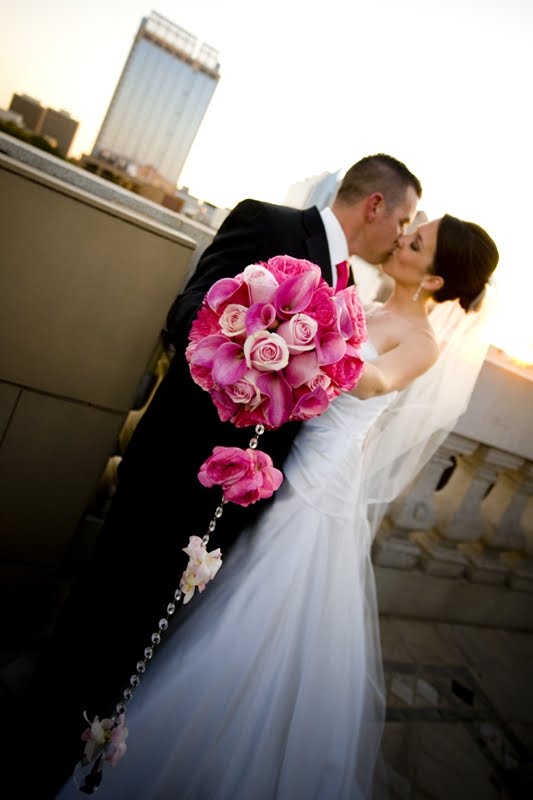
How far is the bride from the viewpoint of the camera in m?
1.51

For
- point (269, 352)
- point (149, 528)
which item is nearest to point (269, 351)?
point (269, 352)

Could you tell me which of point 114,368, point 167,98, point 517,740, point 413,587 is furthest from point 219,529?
point 167,98

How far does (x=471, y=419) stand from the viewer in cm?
281

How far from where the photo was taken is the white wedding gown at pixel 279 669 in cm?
150

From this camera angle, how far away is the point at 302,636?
5.64ft

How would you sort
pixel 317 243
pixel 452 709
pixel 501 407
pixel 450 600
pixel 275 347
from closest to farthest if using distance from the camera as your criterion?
pixel 275 347 < pixel 317 243 < pixel 452 709 < pixel 501 407 < pixel 450 600

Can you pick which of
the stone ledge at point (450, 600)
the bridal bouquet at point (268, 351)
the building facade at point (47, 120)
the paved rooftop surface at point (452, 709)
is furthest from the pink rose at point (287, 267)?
the building facade at point (47, 120)

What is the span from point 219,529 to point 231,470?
86cm

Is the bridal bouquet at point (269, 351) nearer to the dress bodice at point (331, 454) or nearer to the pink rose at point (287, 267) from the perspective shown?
the pink rose at point (287, 267)

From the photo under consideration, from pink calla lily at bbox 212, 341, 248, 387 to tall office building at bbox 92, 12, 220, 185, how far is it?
497ft

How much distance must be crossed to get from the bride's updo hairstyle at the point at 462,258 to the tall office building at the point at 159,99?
151m

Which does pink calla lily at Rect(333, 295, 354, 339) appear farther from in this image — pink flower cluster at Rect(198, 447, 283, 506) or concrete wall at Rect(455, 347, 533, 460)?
concrete wall at Rect(455, 347, 533, 460)

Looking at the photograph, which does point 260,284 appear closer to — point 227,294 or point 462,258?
point 227,294

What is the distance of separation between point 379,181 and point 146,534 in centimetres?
188
